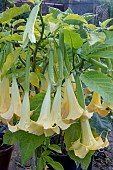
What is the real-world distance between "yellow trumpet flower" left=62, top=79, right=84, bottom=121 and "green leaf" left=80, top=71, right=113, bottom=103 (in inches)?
1.3

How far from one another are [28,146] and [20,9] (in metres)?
0.29

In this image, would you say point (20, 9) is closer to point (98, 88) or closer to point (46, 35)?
point (46, 35)

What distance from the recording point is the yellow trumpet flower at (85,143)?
62 cm

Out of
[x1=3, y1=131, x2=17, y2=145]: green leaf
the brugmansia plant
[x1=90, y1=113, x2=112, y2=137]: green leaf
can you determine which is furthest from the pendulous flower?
[x1=90, y1=113, x2=112, y2=137]: green leaf

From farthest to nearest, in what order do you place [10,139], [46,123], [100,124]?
[100,124] → [10,139] → [46,123]

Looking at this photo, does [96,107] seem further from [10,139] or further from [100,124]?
[100,124]

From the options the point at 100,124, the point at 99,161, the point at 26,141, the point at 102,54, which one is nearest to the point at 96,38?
the point at 102,54

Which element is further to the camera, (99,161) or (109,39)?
(99,161)

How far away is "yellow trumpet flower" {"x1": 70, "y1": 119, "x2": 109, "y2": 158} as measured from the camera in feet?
2.04

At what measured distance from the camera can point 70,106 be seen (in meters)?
0.59

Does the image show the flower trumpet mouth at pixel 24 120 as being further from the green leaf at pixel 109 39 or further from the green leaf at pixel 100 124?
the green leaf at pixel 100 124

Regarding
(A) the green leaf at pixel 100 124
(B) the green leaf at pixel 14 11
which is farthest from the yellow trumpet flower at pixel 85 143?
(A) the green leaf at pixel 100 124

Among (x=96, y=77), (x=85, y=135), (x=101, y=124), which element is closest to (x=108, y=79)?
(x=96, y=77)

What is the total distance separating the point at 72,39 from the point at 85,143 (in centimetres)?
21
